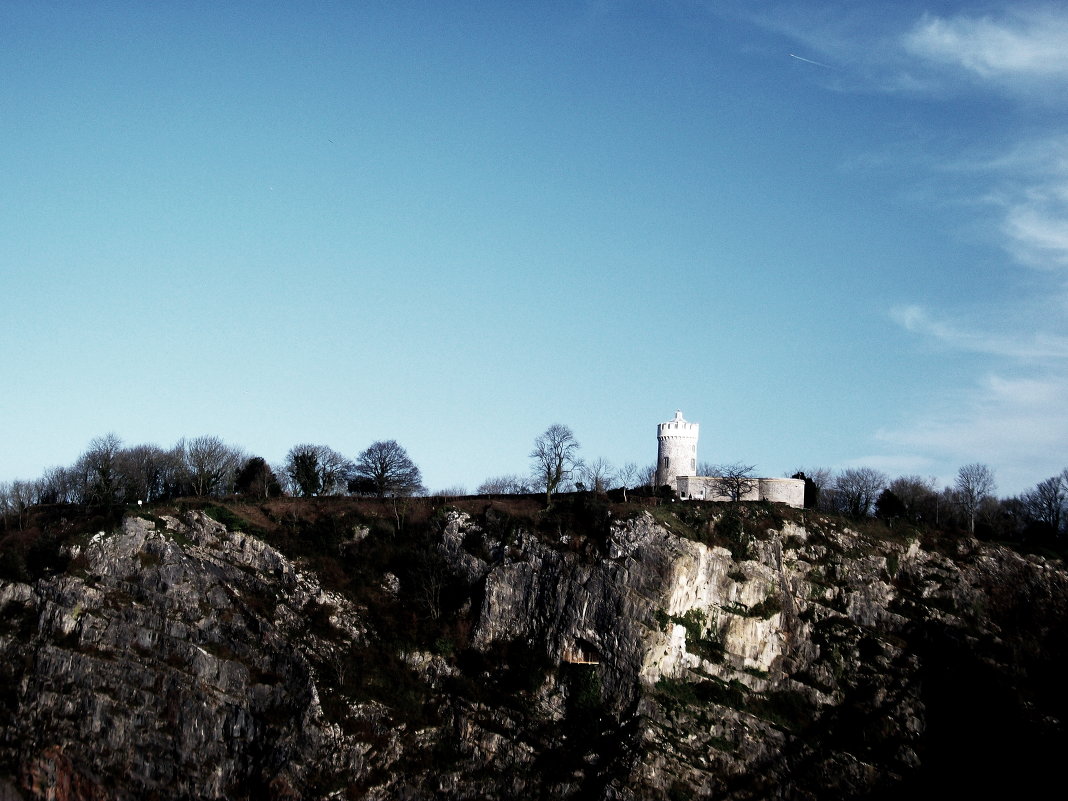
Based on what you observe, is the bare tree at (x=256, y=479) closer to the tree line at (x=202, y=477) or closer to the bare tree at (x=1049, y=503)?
the tree line at (x=202, y=477)

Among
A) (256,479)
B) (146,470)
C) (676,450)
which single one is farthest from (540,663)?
(146,470)

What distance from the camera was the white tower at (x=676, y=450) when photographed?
82.6 metres

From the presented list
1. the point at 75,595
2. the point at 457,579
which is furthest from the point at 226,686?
the point at 457,579

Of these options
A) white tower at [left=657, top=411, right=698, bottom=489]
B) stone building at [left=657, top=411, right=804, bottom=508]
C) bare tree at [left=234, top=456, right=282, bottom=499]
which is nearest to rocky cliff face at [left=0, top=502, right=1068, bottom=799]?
stone building at [left=657, top=411, right=804, bottom=508]

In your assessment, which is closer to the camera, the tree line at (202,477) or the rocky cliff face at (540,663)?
the rocky cliff face at (540,663)

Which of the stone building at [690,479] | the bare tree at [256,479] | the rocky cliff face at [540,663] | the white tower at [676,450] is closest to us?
the rocky cliff face at [540,663]

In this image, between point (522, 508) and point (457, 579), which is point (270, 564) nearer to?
point (457, 579)

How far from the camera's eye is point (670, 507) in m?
72.2

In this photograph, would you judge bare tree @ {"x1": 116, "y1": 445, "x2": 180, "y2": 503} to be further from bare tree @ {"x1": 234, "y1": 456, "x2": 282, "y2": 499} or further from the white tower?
the white tower

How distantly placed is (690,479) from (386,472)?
24107 mm

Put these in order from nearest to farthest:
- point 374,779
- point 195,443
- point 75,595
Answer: point 374,779 < point 75,595 < point 195,443

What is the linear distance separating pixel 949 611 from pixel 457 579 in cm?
3091

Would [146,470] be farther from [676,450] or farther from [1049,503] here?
[1049,503]

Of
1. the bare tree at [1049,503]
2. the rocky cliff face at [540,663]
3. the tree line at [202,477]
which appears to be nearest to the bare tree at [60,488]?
the tree line at [202,477]
